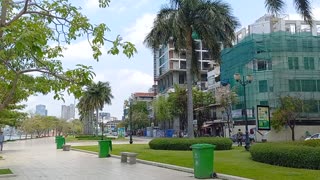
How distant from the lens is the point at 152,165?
1848 centimetres

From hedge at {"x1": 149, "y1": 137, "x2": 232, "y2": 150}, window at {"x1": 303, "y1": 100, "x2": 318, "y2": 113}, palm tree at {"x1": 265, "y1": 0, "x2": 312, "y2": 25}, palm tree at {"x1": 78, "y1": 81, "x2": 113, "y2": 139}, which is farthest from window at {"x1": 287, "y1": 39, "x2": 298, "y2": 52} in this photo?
palm tree at {"x1": 265, "y1": 0, "x2": 312, "y2": 25}

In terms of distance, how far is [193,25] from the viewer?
29391 millimetres

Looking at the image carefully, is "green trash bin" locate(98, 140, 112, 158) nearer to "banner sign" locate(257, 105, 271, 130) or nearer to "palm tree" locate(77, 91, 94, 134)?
"banner sign" locate(257, 105, 271, 130)

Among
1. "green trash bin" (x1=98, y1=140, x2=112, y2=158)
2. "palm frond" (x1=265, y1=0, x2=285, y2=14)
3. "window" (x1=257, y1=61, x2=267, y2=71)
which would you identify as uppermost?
"window" (x1=257, y1=61, x2=267, y2=71)

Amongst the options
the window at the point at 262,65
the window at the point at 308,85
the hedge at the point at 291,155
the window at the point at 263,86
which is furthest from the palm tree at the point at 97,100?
the hedge at the point at 291,155

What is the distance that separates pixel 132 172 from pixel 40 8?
8166 millimetres

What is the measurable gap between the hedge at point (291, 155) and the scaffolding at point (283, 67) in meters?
42.5

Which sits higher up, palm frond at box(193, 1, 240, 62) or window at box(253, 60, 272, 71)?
window at box(253, 60, 272, 71)

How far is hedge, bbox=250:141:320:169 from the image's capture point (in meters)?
14.1

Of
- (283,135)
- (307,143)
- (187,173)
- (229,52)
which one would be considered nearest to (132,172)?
(187,173)

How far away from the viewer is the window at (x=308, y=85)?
58531mm

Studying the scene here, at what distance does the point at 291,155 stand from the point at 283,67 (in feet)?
152

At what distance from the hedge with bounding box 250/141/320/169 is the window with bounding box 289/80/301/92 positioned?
4348 centimetres

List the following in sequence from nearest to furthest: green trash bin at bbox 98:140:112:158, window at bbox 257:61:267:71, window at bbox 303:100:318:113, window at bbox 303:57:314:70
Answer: green trash bin at bbox 98:140:112:158 → window at bbox 303:100:318:113 → window at bbox 303:57:314:70 → window at bbox 257:61:267:71
